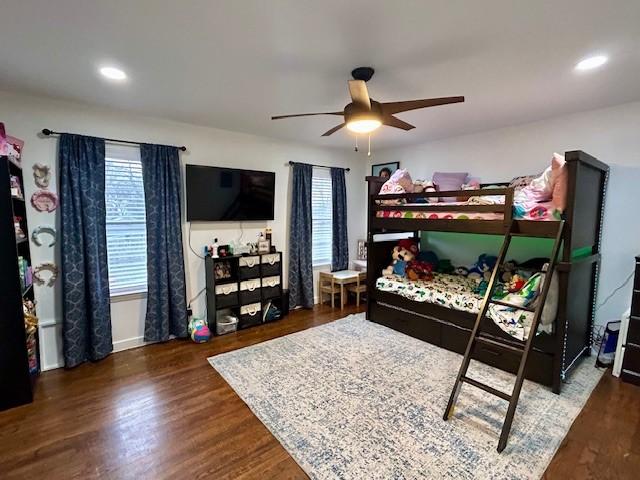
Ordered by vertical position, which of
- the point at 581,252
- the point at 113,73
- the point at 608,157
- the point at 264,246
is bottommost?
the point at 264,246

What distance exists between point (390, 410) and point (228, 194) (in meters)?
2.81

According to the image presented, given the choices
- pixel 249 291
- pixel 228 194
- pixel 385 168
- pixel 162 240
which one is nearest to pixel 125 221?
pixel 162 240

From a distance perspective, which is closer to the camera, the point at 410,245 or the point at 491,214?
the point at 491,214

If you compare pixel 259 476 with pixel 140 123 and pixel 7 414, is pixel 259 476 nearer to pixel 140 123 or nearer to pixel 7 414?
pixel 7 414

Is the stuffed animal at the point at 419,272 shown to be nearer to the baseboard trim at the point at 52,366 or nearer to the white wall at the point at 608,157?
the white wall at the point at 608,157

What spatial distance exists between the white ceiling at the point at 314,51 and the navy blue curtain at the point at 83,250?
1.74ft

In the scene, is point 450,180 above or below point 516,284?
above

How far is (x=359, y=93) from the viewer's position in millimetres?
1906

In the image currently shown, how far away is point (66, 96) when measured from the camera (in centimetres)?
259

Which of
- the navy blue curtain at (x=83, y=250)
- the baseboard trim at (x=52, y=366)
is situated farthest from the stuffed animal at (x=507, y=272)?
the baseboard trim at (x=52, y=366)

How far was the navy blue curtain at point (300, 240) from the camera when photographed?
424 centimetres

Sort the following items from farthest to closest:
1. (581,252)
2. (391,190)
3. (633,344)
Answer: (391,190)
(581,252)
(633,344)

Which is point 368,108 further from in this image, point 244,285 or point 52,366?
point 52,366

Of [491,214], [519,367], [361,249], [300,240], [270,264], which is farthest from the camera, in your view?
[361,249]
